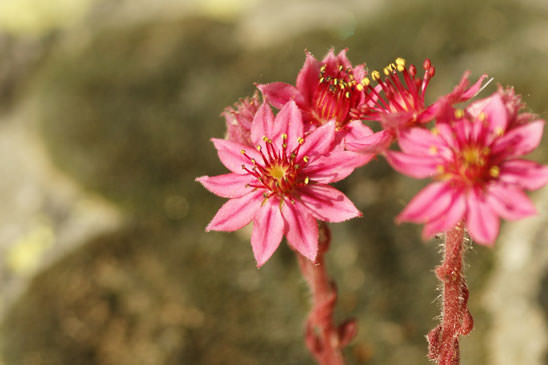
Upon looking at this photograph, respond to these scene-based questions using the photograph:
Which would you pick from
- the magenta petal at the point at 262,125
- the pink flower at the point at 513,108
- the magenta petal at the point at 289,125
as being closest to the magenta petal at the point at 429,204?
the pink flower at the point at 513,108

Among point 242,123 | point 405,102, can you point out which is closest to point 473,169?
point 405,102

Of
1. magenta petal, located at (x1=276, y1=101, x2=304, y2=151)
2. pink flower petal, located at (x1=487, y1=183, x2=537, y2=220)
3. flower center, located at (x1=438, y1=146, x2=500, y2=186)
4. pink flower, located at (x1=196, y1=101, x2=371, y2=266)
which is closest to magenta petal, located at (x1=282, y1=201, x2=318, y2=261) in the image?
pink flower, located at (x1=196, y1=101, x2=371, y2=266)

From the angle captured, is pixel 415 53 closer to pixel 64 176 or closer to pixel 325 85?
pixel 325 85

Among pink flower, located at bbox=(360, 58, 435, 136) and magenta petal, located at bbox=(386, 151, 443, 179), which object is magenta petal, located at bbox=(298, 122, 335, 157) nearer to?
pink flower, located at bbox=(360, 58, 435, 136)

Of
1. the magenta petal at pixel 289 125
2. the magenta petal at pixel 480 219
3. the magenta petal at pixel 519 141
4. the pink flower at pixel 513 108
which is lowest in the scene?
the magenta petal at pixel 480 219

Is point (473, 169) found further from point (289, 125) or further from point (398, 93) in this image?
point (289, 125)

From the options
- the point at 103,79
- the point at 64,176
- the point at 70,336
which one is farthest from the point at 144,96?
the point at 70,336

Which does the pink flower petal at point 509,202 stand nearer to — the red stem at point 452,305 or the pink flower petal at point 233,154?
the red stem at point 452,305
